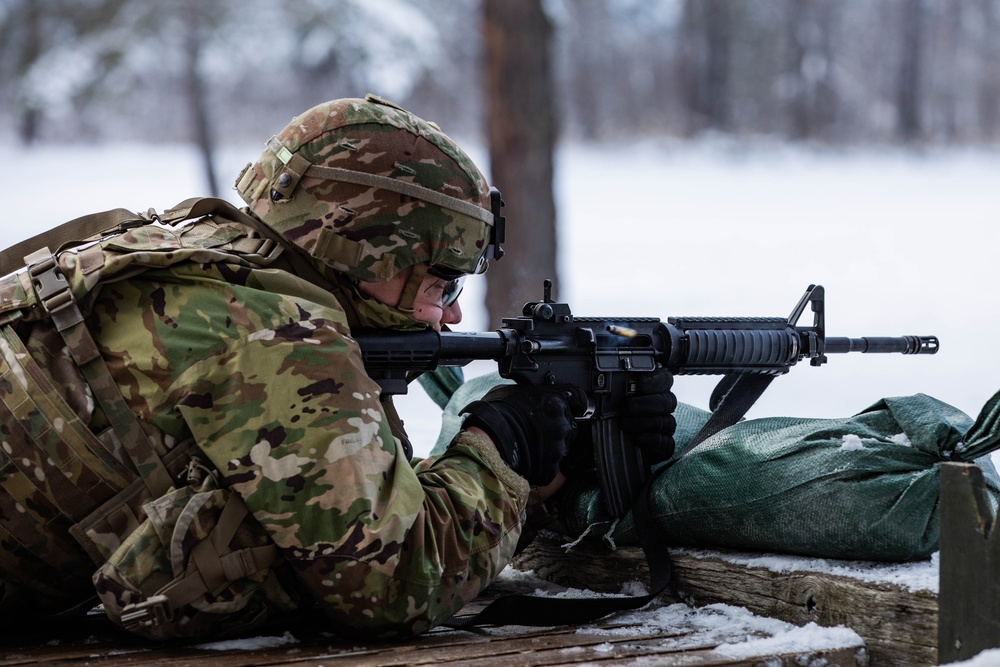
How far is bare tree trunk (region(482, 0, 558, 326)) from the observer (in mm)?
8945

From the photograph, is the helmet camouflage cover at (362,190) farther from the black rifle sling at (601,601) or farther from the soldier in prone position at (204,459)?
the black rifle sling at (601,601)

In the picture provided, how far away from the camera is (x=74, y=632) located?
2.81 meters

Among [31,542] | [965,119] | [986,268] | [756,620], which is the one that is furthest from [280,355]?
[965,119]

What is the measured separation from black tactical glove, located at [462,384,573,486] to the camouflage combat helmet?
1.41 feet

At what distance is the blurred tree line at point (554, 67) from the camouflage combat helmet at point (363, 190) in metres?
12.2

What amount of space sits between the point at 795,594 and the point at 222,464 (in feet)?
4.92

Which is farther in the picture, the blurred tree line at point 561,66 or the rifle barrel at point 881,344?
the blurred tree line at point 561,66

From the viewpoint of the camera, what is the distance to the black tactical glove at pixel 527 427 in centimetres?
290

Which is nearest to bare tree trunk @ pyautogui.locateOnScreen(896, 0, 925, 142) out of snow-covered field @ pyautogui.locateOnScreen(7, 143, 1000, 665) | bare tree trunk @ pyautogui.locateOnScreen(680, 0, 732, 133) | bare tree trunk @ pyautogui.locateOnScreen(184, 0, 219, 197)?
snow-covered field @ pyautogui.locateOnScreen(7, 143, 1000, 665)

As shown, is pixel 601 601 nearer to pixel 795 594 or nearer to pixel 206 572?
pixel 795 594

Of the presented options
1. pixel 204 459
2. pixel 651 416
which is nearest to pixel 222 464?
pixel 204 459

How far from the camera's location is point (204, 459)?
8.11 ft

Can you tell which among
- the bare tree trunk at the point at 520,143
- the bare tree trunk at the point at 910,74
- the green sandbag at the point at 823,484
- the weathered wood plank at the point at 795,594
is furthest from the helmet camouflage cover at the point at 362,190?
the bare tree trunk at the point at 910,74

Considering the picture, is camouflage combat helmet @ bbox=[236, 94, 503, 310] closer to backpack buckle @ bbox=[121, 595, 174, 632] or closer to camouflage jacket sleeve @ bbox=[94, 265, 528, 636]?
camouflage jacket sleeve @ bbox=[94, 265, 528, 636]
